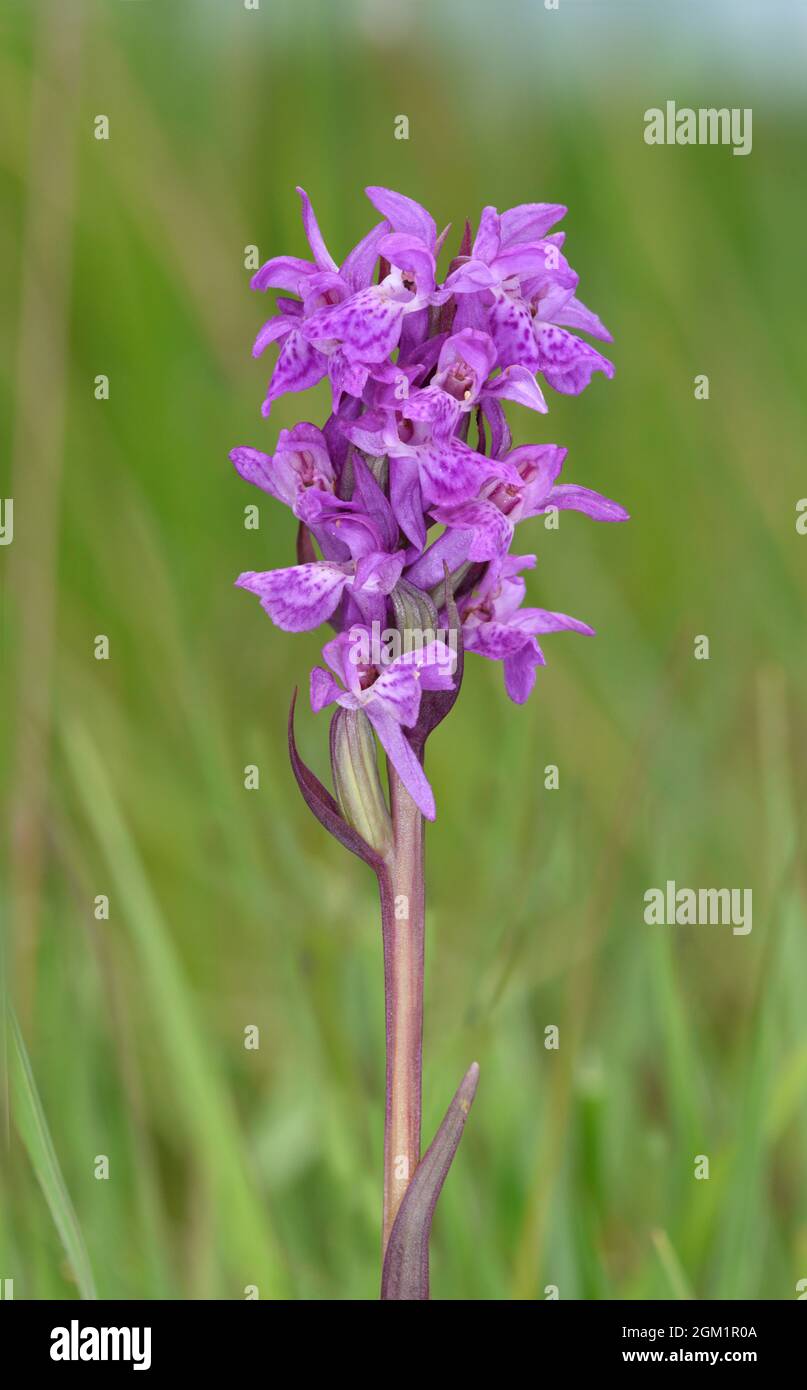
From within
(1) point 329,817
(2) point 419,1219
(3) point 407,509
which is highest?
(3) point 407,509

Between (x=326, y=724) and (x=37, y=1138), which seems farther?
(x=326, y=724)

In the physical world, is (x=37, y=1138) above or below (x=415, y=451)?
below

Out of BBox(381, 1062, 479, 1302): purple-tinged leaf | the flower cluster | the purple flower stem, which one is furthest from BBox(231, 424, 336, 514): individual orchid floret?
BBox(381, 1062, 479, 1302): purple-tinged leaf

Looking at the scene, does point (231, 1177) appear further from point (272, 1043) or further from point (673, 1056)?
point (272, 1043)

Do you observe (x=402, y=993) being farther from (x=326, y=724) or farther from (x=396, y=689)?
(x=326, y=724)

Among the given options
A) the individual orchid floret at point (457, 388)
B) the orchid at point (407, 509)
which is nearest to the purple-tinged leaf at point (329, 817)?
the orchid at point (407, 509)

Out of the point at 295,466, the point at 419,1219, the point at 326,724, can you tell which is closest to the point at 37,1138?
the point at 419,1219

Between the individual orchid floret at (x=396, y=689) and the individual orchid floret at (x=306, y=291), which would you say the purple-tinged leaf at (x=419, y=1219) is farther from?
the individual orchid floret at (x=306, y=291)
